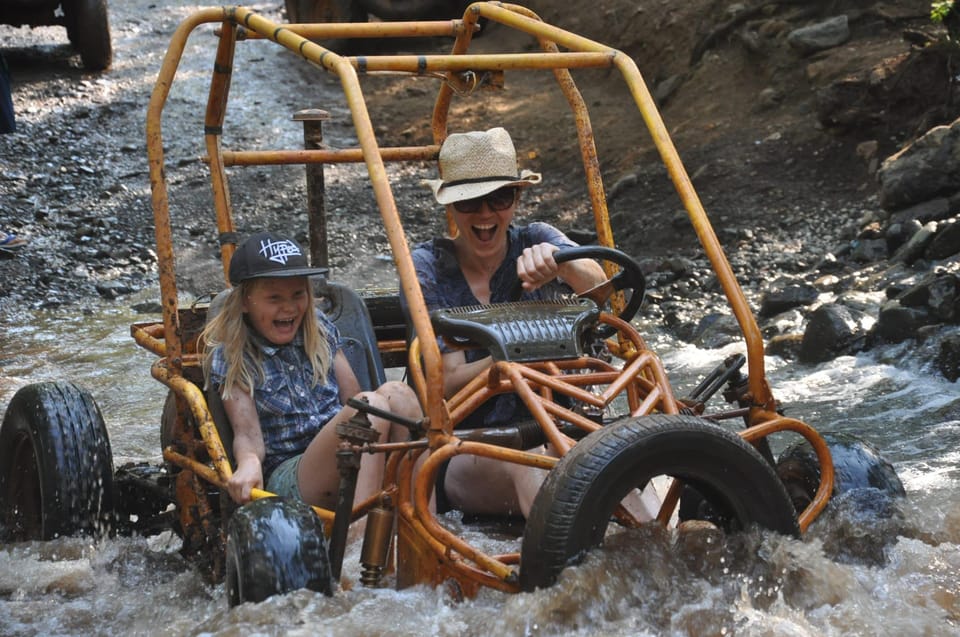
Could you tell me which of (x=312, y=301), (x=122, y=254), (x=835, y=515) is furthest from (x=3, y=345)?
(x=835, y=515)

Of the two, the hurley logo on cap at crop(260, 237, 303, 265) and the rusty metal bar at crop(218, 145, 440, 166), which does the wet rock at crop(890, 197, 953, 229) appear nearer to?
the rusty metal bar at crop(218, 145, 440, 166)

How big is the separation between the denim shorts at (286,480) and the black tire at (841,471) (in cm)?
131

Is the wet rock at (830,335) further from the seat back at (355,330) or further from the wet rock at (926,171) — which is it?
the seat back at (355,330)

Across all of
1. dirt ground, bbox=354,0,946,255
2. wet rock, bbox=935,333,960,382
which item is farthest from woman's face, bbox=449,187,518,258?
dirt ground, bbox=354,0,946,255

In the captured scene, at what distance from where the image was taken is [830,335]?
21.8ft

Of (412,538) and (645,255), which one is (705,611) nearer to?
(412,538)

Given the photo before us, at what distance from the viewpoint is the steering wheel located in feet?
11.3

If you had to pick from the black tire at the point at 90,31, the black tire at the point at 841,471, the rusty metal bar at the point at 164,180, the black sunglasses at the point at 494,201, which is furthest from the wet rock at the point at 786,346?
the black tire at the point at 90,31

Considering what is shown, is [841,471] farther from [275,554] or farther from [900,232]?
[900,232]

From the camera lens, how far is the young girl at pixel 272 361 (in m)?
3.71

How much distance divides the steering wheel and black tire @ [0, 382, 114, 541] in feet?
4.82

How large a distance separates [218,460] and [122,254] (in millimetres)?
6141

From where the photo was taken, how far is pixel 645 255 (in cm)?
834

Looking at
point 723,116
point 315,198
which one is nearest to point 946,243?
point 723,116
